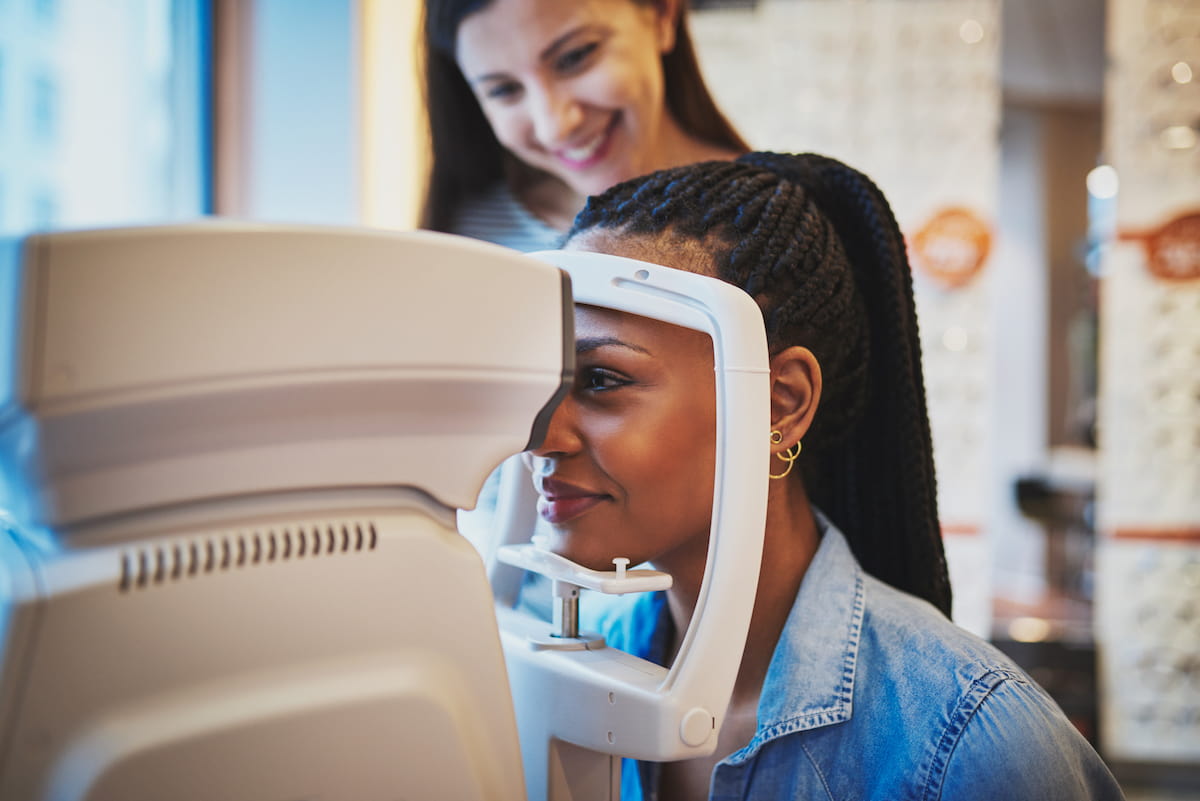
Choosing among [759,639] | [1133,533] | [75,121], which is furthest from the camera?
[1133,533]

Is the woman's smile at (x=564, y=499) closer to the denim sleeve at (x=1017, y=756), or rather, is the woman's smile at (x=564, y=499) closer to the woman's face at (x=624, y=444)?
the woman's face at (x=624, y=444)

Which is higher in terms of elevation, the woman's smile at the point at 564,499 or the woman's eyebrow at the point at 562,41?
the woman's eyebrow at the point at 562,41

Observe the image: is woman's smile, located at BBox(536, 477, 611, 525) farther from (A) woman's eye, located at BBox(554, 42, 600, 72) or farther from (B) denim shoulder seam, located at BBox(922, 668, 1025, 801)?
(A) woman's eye, located at BBox(554, 42, 600, 72)

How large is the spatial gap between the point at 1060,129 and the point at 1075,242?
685 mm

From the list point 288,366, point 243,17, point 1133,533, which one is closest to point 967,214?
point 1133,533

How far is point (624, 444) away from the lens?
0.87m

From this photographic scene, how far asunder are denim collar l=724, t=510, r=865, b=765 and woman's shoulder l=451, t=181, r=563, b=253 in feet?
2.78

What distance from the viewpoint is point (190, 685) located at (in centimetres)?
→ 50

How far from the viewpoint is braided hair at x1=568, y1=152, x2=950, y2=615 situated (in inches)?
37.6

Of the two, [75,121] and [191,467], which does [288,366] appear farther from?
[75,121]

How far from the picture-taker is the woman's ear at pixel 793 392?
947 millimetres

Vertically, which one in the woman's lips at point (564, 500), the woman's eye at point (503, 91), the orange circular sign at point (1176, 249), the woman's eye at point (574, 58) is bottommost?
the woman's lips at point (564, 500)

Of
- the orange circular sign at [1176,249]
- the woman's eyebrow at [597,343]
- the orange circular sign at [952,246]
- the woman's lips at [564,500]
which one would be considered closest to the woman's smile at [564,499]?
the woman's lips at [564,500]

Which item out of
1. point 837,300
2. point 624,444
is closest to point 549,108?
point 837,300
